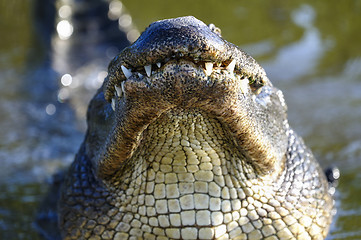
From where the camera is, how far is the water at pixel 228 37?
4.16 m

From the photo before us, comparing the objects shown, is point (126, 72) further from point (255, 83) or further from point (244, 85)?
point (255, 83)

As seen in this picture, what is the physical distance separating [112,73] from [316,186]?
1.35 metres

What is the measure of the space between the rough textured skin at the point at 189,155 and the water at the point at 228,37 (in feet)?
2.39

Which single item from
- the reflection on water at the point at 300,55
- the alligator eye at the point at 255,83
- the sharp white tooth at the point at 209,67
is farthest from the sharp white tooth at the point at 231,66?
the reflection on water at the point at 300,55

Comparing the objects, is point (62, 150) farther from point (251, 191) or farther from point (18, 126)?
point (251, 191)

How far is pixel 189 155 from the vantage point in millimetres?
2344

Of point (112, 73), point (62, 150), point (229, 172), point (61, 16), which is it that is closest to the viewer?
Answer: point (112, 73)

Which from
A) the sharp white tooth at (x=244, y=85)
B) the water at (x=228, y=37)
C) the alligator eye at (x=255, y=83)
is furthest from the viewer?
the water at (x=228, y=37)

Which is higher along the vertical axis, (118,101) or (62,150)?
(62,150)

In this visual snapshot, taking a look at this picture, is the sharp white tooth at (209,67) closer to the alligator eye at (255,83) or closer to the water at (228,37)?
the alligator eye at (255,83)

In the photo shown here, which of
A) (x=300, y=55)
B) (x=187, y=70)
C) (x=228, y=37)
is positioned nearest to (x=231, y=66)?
(x=187, y=70)

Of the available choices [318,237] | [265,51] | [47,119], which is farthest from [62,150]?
[265,51]

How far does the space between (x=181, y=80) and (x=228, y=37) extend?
22.5 ft

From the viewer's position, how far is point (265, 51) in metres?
7.99
